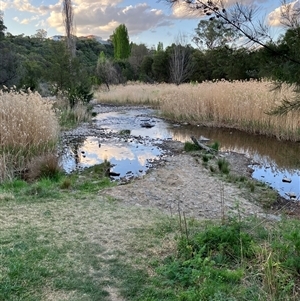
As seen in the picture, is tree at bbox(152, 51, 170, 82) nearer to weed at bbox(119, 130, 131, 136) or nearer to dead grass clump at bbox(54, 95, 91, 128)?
dead grass clump at bbox(54, 95, 91, 128)

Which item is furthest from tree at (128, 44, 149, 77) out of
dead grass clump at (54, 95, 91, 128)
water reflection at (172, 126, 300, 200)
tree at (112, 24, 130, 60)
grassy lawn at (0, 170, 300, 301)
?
grassy lawn at (0, 170, 300, 301)

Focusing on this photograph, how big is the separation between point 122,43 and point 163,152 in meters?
34.5

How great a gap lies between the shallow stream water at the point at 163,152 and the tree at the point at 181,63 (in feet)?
45.8

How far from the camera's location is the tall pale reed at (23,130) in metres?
6.28

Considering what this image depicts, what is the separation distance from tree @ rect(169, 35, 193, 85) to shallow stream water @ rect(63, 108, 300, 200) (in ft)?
45.8

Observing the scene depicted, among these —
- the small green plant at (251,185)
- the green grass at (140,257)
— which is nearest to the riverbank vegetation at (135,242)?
the green grass at (140,257)

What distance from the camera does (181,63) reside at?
26016 millimetres

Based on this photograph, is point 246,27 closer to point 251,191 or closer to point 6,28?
point 251,191

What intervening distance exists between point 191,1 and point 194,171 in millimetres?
4231

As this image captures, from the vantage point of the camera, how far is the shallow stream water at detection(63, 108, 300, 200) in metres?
6.82

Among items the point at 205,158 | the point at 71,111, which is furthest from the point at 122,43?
the point at 205,158

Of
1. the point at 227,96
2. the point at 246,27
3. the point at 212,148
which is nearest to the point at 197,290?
the point at 246,27

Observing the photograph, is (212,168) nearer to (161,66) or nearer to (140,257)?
(140,257)

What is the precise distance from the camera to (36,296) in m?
2.23
